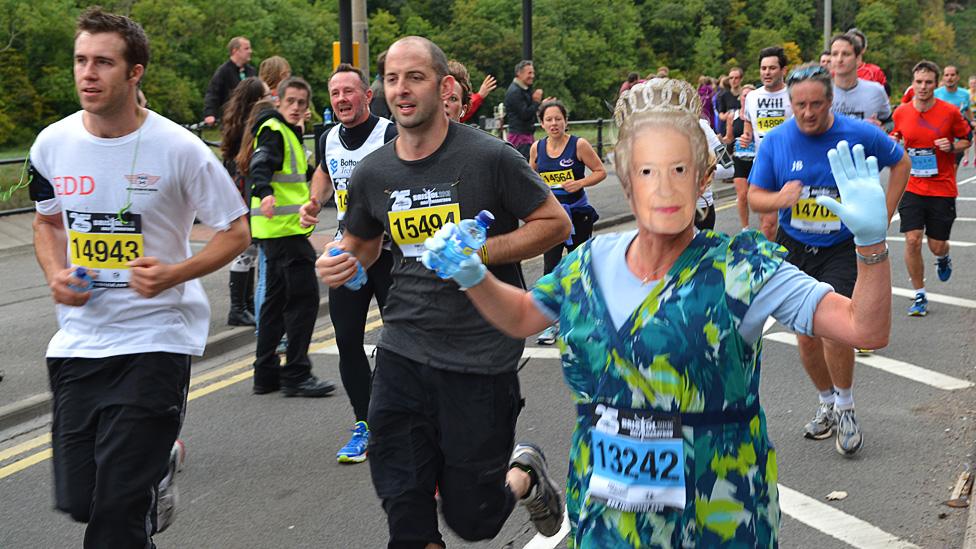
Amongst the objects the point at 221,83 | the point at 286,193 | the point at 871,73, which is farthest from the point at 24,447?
the point at 871,73

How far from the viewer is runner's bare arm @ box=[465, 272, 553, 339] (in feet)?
9.83

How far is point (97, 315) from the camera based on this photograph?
4.10 meters

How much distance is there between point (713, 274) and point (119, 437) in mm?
2099

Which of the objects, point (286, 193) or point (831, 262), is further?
point (286, 193)

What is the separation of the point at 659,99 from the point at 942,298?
858 cm

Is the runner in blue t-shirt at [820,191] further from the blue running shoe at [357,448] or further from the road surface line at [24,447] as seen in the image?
the road surface line at [24,447]

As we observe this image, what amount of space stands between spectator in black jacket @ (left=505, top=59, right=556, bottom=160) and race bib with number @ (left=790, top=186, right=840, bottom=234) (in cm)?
1021

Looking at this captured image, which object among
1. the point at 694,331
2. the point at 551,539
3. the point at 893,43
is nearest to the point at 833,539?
the point at 551,539

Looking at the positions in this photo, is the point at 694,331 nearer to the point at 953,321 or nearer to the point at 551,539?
the point at 551,539

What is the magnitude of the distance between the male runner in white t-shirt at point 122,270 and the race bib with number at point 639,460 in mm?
1720

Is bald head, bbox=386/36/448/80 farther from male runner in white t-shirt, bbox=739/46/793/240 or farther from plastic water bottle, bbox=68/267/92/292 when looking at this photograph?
male runner in white t-shirt, bbox=739/46/793/240

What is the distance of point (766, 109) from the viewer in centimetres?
1237

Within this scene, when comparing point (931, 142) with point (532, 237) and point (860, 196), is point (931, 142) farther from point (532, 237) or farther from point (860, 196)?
point (860, 196)

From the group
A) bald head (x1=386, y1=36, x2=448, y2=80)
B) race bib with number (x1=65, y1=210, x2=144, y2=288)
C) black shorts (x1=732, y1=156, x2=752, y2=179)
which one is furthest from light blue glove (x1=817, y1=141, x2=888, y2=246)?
black shorts (x1=732, y1=156, x2=752, y2=179)
